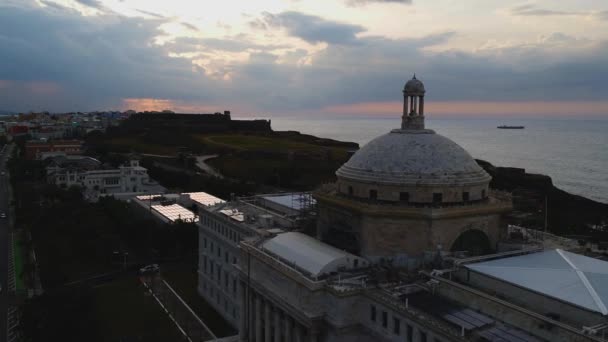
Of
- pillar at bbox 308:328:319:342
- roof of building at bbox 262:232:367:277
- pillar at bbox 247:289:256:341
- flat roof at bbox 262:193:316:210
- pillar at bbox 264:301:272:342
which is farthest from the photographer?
flat roof at bbox 262:193:316:210

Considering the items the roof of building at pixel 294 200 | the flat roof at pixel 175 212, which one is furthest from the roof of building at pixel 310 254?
the flat roof at pixel 175 212

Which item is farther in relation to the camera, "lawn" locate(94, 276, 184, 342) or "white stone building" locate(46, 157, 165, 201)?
"white stone building" locate(46, 157, 165, 201)

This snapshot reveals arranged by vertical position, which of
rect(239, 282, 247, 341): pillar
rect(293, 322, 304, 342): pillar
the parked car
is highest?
rect(293, 322, 304, 342): pillar

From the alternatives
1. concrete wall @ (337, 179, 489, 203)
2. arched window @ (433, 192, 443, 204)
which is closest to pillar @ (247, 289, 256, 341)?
concrete wall @ (337, 179, 489, 203)

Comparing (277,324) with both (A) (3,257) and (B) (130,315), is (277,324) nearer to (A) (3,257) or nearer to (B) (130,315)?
(B) (130,315)

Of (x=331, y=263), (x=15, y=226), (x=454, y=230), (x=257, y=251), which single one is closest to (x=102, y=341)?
(x=257, y=251)

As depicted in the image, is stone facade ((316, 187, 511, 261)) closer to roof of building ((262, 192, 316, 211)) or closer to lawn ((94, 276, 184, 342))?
roof of building ((262, 192, 316, 211))

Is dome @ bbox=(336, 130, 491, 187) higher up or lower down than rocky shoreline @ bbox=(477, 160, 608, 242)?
higher up
